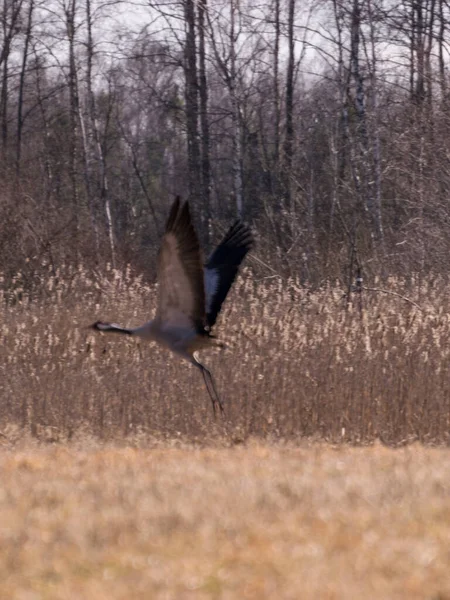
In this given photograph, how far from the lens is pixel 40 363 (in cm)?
1260

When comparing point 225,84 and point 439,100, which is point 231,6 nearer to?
point 225,84

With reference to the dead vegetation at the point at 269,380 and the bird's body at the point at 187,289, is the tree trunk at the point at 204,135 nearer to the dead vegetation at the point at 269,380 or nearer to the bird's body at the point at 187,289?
the dead vegetation at the point at 269,380

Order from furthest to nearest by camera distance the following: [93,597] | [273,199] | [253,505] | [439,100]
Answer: [273,199] → [439,100] → [253,505] → [93,597]

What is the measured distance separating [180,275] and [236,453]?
2293 millimetres

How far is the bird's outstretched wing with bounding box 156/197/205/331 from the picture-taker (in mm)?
9961

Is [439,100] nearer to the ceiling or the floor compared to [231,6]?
nearer to the floor

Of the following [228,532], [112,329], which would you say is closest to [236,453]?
[112,329]

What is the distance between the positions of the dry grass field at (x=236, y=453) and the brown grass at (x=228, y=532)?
1 centimetres

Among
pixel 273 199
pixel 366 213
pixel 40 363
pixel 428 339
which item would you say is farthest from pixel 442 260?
pixel 273 199

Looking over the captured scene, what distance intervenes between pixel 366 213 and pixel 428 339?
8899 millimetres

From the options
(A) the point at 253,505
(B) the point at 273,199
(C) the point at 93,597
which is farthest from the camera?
(B) the point at 273,199

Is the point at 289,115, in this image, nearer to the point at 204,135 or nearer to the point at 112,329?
the point at 204,135

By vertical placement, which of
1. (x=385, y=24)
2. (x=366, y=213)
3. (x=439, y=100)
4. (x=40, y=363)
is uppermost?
(x=385, y=24)

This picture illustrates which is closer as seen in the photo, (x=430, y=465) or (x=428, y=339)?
(x=430, y=465)
